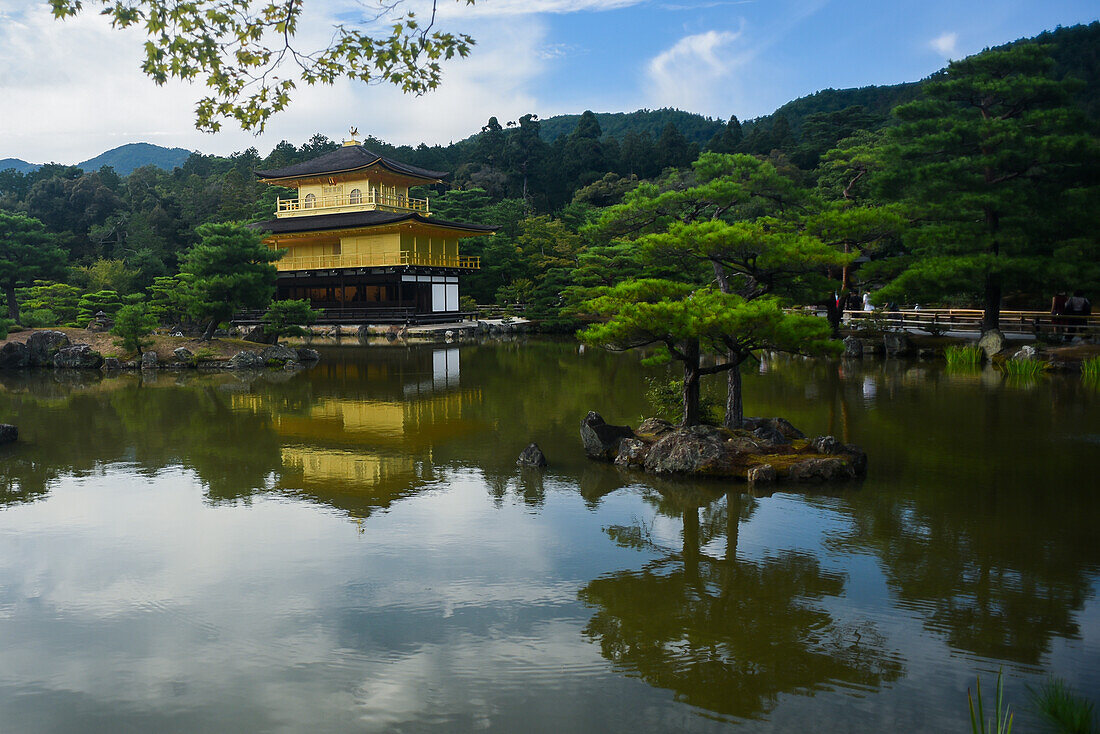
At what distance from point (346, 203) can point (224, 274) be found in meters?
13.9

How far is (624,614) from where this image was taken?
511 centimetres

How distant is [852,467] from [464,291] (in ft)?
108

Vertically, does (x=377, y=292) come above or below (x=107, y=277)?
below

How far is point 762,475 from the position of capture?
326 inches

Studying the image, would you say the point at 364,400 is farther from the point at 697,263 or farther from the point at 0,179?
the point at 0,179

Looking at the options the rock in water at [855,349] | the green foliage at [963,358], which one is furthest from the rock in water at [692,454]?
the rock in water at [855,349]

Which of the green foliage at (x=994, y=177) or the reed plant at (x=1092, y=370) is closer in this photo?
the reed plant at (x=1092, y=370)

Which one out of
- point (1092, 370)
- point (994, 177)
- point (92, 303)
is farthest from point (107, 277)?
point (1092, 370)

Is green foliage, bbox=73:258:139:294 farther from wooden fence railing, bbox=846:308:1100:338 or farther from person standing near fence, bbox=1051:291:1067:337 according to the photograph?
person standing near fence, bbox=1051:291:1067:337

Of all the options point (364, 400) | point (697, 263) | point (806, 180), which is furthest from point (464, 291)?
point (697, 263)

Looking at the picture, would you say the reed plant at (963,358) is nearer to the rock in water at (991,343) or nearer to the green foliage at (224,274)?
the rock in water at (991,343)

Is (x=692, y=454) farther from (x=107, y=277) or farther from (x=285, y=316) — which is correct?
(x=107, y=277)

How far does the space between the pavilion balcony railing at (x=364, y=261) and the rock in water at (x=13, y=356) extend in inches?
473

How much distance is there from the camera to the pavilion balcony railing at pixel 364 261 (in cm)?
3288
